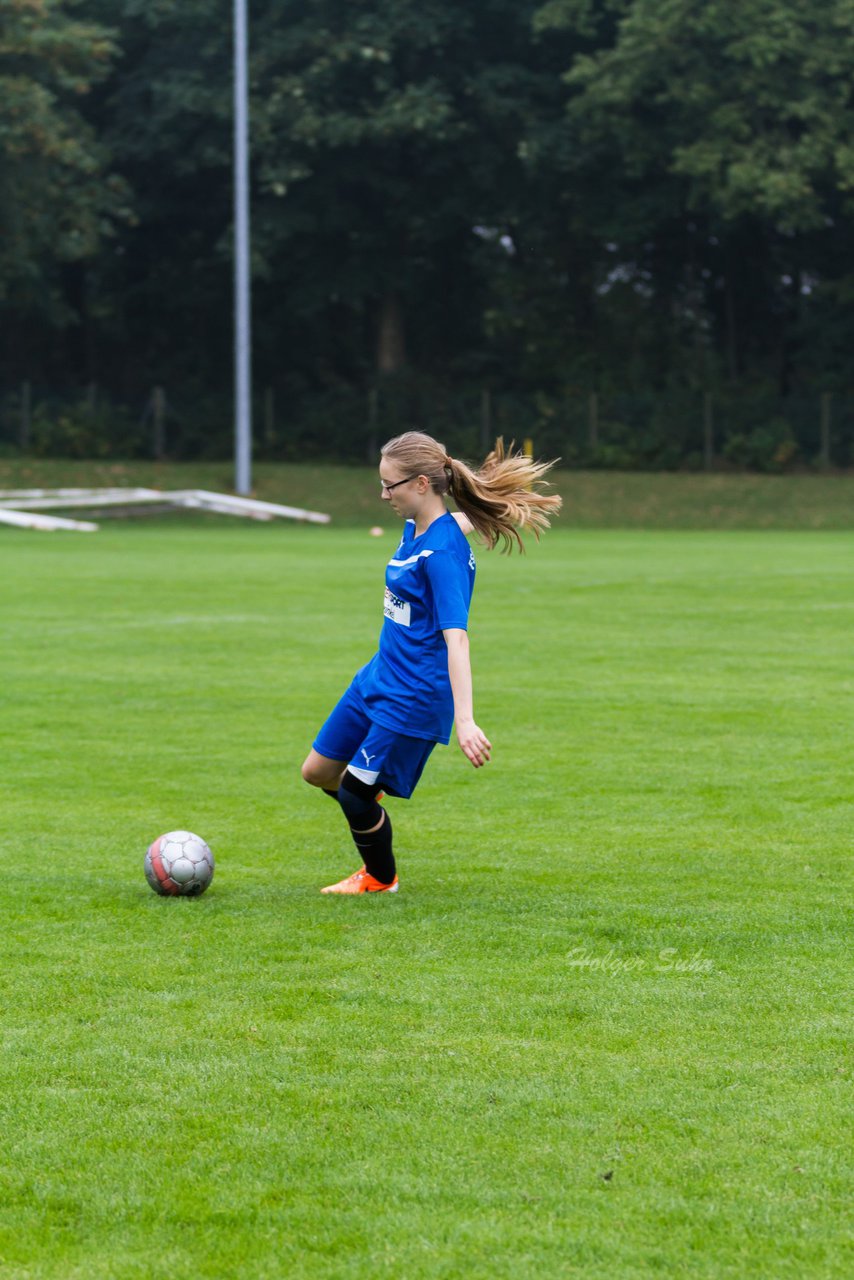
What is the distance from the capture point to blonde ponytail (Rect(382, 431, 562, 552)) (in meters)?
6.00

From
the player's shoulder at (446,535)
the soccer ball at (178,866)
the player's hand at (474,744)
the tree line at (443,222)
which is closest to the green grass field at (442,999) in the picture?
the soccer ball at (178,866)

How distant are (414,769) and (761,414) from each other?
140 ft

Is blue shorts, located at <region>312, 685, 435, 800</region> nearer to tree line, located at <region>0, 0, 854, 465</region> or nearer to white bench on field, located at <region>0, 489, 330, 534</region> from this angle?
white bench on field, located at <region>0, 489, 330, 534</region>

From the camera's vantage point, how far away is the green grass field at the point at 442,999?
3.47m

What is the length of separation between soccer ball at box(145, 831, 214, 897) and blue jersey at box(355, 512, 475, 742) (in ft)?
2.66

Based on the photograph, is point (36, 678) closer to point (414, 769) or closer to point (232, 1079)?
point (414, 769)

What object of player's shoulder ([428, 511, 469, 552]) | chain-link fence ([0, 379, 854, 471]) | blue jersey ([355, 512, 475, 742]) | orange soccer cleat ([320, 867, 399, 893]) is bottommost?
orange soccer cleat ([320, 867, 399, 893])

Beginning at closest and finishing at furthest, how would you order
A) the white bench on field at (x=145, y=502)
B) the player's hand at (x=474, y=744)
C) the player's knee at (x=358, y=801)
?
1. the player's hand at (x=474, y=744)
2. the player's knee at (x=358, y=801)
3. the white bench on field at (x=145, y=502)

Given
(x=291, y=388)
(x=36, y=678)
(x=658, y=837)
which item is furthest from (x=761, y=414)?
(x=658, y=837)

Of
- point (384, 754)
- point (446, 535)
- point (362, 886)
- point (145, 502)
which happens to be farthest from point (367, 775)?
point (145, 502)

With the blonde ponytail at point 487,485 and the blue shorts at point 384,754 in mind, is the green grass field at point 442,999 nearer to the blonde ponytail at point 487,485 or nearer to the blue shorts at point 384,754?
the blue shorts at point 384,754

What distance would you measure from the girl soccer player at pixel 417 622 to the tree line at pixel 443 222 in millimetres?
37238

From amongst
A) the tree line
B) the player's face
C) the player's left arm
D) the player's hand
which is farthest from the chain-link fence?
the player's hand

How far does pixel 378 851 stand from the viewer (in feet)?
20.6
